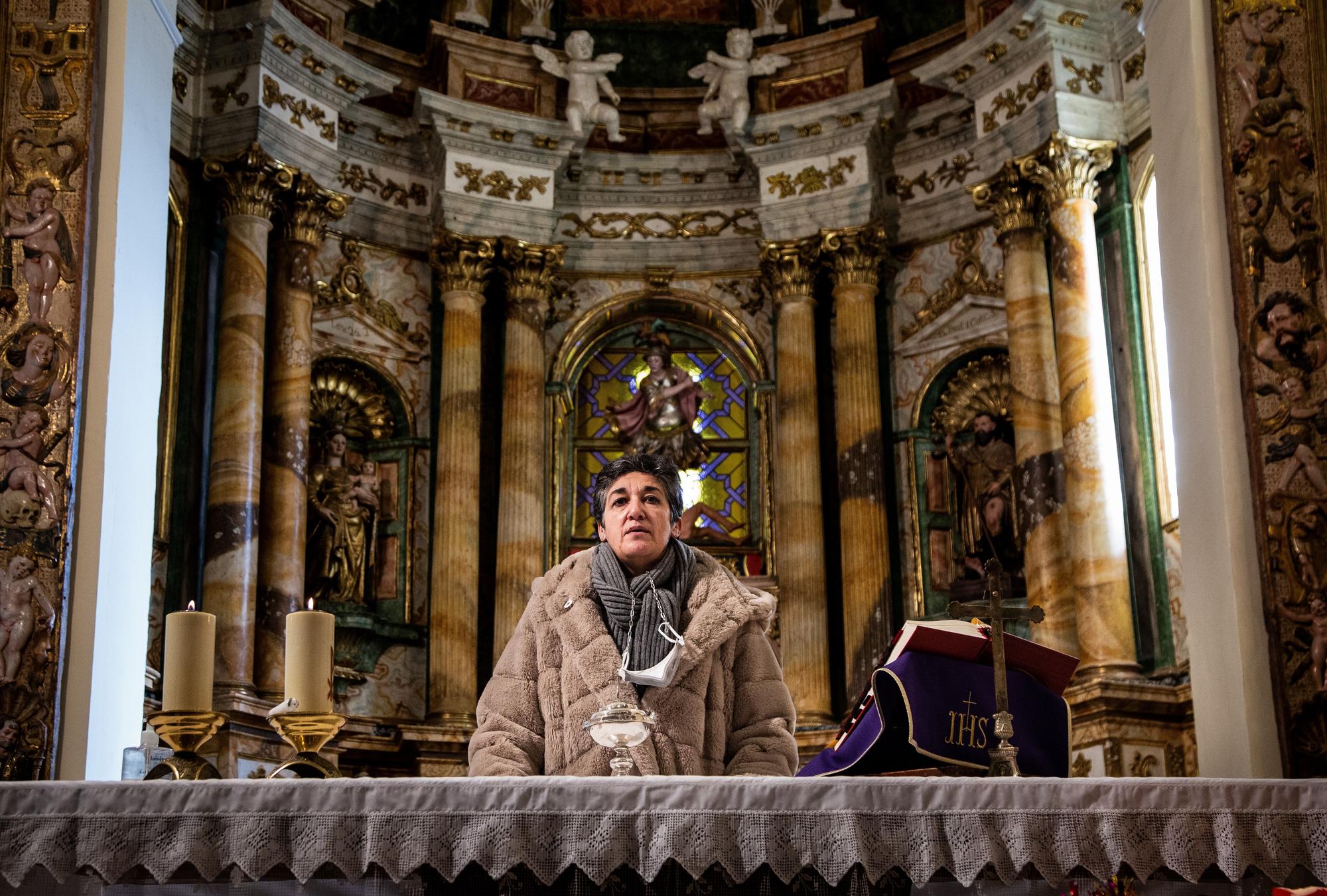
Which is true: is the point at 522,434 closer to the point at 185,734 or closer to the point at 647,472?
the point at 647,472

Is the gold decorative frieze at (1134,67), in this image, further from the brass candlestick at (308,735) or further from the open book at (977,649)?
the brass candlestick at (308,735)

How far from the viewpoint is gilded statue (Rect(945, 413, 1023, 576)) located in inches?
485

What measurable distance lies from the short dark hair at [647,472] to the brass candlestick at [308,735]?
1.25m

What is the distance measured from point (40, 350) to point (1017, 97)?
814 cm

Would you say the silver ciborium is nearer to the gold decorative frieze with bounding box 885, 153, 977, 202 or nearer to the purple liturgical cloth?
the purple liturgical cloth

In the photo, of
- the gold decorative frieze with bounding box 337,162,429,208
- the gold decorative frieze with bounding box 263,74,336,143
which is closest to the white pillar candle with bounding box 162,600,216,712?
the gold decorative frieze with bounding box 263,74,336,143

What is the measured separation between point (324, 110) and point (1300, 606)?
8.86m

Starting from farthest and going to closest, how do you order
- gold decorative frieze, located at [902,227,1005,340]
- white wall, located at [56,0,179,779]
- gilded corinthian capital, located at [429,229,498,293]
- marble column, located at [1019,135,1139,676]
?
gilded corinthian capital, located at [429,229,498,293]
gold decorative frieze, located at [902,227,1005,340]
marble column, located at [1019,135,1139,676]
white wall, located at [56,0,179,779]

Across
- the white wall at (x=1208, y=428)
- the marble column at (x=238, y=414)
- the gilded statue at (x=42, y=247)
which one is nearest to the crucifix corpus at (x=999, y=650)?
the white wall at (x=1208, y=428)

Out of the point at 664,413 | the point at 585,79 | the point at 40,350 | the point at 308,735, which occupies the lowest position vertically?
the point at 308,735

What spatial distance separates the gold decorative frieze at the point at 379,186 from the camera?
13.0m

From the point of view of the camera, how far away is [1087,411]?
1120 centimetres

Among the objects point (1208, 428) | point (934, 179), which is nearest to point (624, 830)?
point (1208, 428)

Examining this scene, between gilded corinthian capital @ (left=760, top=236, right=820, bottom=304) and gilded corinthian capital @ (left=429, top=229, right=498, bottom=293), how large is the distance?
7.31ft
